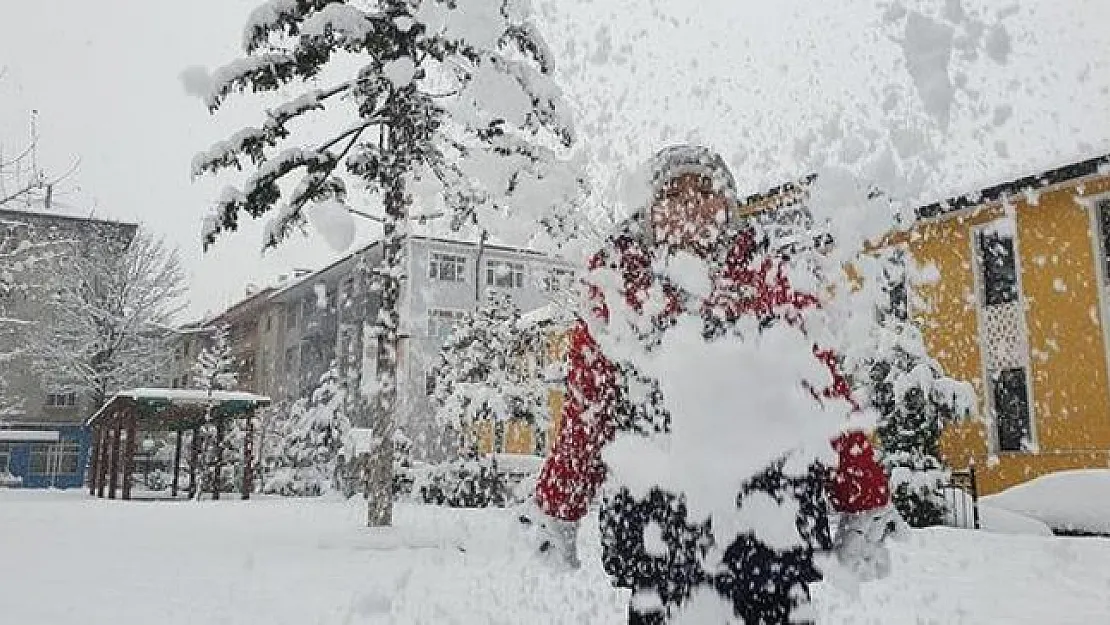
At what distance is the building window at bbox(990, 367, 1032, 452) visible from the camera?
1641 cm

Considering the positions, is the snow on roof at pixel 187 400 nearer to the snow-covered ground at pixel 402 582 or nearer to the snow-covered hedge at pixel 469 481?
the snow-covered hedge at pixel 469 481

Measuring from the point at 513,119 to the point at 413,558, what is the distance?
554cm

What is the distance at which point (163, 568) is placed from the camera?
682 cm

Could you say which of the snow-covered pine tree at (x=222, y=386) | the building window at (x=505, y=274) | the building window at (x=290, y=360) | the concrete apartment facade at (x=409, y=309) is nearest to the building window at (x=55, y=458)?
the concrete apartment facade at (x=409, y=309)

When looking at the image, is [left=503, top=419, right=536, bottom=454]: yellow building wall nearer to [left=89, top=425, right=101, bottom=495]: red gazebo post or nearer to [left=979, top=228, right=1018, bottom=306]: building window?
[left=89, top=425, right=101, bottom=495]: red gazebo post

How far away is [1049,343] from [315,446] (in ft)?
92.1

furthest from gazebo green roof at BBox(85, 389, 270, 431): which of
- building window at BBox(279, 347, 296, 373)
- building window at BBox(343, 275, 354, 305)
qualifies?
building window at BBox(279, 347, 296, 373)

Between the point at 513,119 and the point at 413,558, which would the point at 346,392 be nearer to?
the point at 513,119

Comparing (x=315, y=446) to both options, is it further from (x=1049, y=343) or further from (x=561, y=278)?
(x=561, y=278)

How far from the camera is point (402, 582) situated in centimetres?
611

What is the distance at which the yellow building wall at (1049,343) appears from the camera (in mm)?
15102

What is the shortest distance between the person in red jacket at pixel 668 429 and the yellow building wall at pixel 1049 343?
48.3 ft

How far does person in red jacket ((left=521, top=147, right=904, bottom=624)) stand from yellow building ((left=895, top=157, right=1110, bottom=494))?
14649 mm

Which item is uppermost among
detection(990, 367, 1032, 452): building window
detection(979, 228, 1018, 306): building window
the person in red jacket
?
detection(979, 228, 1018, 306): building window
